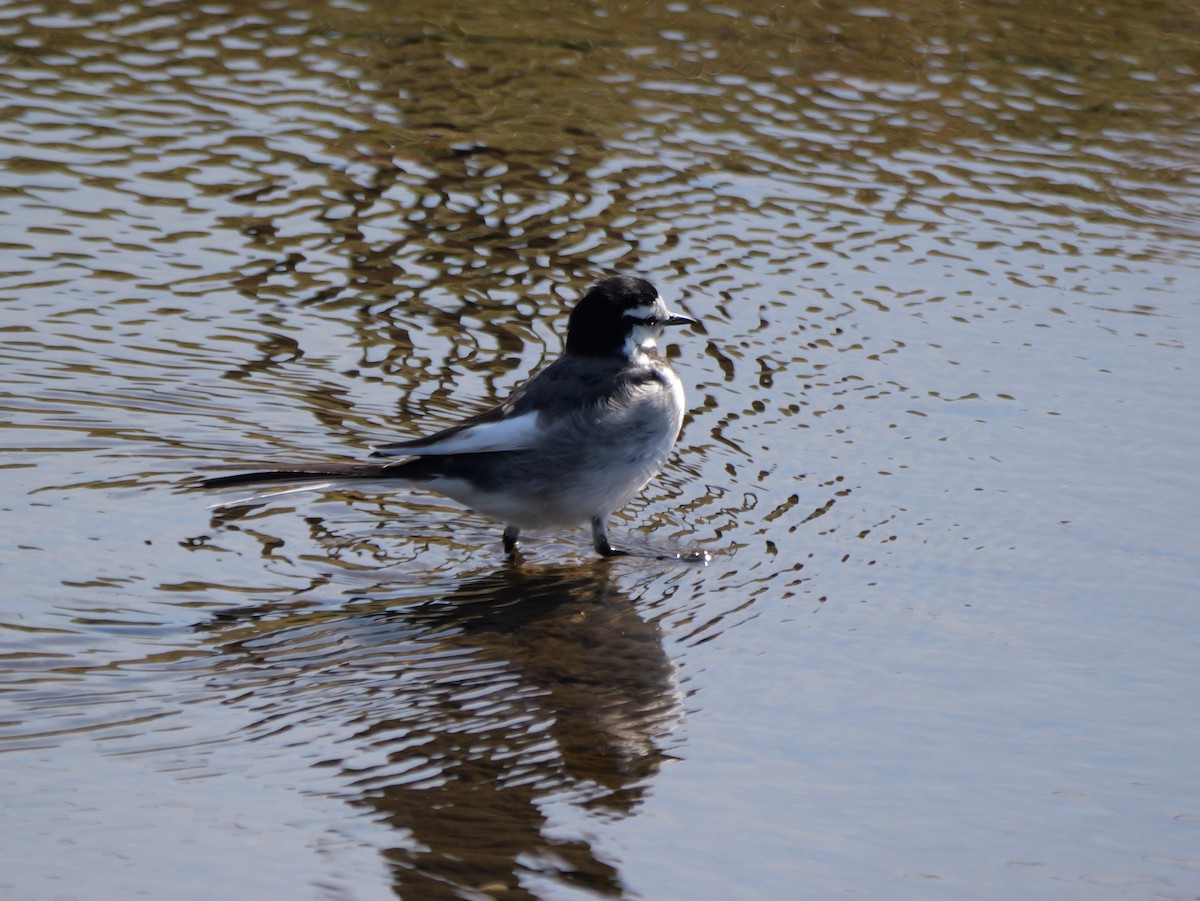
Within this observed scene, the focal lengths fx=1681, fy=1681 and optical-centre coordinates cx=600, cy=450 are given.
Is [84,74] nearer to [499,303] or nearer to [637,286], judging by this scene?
[499,303]

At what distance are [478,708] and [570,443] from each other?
1520mm

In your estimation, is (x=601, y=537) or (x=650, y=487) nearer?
(x=601, y=537)

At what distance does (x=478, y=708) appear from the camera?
5129 millimetres

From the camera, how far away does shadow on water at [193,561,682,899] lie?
4293mm

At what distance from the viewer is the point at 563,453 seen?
20.9 ft

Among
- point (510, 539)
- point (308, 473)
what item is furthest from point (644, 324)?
point (308, 473)

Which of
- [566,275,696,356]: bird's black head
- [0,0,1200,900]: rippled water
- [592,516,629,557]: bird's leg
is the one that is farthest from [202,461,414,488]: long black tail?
[566,275,696,356]: bird's black head

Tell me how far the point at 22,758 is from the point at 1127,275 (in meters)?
6.26

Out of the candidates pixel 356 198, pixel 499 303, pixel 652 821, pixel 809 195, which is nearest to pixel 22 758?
pixel 652 821

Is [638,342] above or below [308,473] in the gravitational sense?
above

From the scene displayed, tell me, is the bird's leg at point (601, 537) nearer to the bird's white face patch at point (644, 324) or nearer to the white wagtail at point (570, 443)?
the white wagtail at point (570, 443)

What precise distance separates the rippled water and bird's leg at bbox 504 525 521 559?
0.16 m

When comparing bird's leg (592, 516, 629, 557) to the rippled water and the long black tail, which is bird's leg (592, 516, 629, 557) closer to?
the rippled water

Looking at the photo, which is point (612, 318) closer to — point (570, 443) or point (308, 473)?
point (570, 443)
